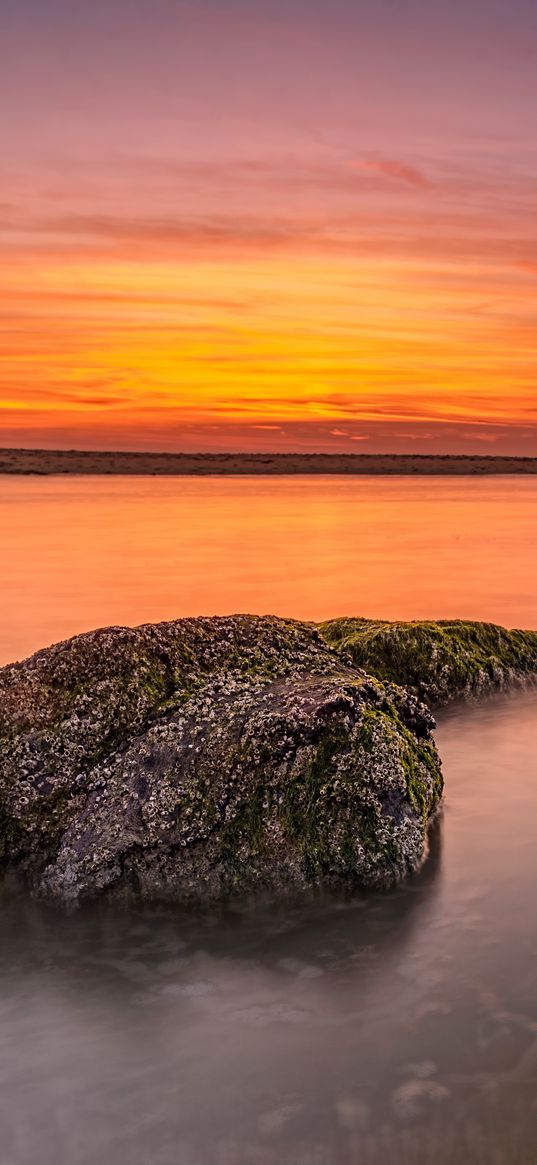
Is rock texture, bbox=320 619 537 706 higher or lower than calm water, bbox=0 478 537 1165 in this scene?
higher

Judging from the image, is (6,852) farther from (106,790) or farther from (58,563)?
(58,563)

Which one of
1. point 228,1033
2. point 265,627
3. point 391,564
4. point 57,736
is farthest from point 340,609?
point 228,1033

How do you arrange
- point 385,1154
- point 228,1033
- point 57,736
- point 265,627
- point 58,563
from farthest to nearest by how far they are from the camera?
1. point 58,563
2. point 265,627
3. point 57,736
4. point 228,1033
5. point 385,1154

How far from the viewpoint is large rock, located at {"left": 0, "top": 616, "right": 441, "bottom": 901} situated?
6.05m

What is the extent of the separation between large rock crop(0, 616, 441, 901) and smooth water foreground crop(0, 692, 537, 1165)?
0.27 meters

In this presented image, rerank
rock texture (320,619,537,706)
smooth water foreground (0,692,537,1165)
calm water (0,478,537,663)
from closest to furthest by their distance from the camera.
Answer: smooth water foreground (0,692,537,1165), rock texture (320,619,537,706), calm water (0,478,537,663)

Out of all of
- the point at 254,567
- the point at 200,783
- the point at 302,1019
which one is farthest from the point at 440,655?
the point at 254,567

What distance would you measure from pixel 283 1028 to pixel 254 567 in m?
22.3

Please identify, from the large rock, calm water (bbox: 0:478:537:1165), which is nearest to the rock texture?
calm water (bbox: 0:478:537:1165)

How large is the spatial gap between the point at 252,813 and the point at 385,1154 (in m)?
2.41

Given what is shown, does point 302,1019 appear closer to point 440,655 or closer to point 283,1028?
point 283,1028

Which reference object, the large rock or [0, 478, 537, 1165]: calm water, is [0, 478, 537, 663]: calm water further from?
[0, 478, 537, 1165]: calm water

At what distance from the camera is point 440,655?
437 inches

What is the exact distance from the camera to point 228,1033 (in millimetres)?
4621
